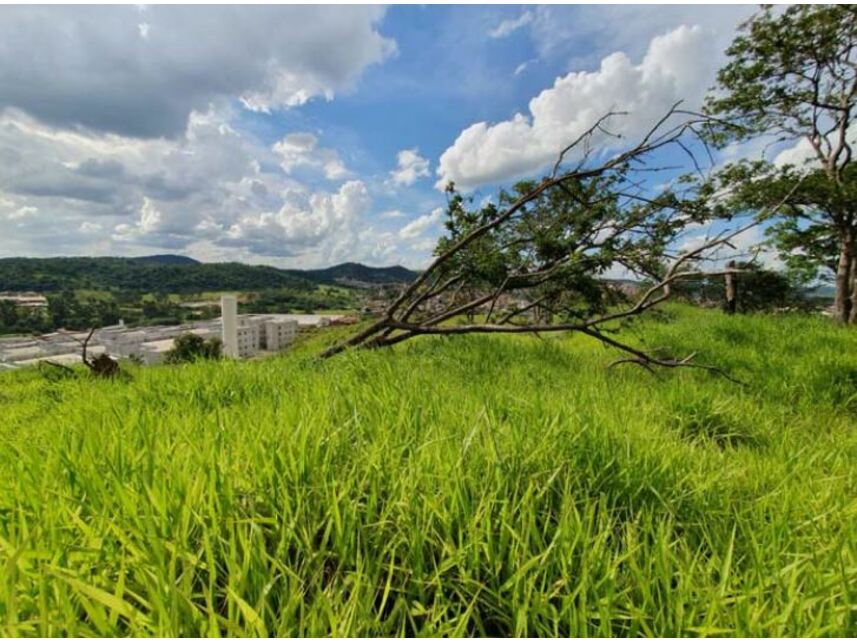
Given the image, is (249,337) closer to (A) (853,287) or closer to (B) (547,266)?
(B) (547,266)

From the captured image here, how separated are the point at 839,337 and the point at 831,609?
737 cm

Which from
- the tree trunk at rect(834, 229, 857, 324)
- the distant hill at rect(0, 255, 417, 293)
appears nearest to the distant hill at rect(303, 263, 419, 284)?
the distant hill at rect(0, 255, 417, 293)

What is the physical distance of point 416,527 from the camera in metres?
1.14

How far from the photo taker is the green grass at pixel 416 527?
3.08 feet

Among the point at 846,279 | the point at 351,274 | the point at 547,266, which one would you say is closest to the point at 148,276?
the point at 351,274

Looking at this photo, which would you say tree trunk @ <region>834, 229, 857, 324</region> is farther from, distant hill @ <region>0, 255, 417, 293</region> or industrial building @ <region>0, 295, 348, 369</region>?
distant hill @ <region>0, 255, 417, 293</region>

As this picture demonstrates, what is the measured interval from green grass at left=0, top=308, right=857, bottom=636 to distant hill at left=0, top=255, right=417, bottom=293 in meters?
42.3

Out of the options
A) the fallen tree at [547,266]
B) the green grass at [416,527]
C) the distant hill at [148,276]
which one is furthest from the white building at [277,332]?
the green grass at [416,527]

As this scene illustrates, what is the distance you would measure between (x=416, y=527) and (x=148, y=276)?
7947cm

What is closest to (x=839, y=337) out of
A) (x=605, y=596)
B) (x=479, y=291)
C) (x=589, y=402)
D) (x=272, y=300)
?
(x=479, y=291)

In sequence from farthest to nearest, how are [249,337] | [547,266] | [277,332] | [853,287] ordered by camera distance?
1. [277,332]
2. [249,337]
3. [853,287]
4. [547,266]

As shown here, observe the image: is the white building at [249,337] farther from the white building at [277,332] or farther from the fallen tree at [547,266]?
the fallen tree at [547,266]

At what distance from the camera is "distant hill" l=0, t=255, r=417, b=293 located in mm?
46500

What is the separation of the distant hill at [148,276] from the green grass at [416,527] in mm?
42280
